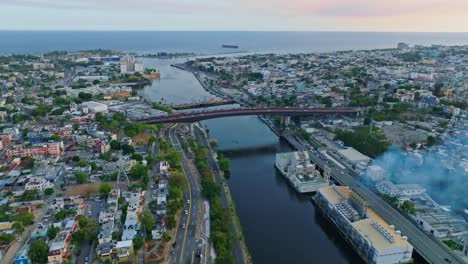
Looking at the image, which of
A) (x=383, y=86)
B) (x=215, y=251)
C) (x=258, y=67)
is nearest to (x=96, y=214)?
(x=215, y=251)

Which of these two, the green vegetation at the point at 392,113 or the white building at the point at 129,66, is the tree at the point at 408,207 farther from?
the white building at the point at 129,66

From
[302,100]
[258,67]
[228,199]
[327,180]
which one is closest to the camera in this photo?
[228,199]

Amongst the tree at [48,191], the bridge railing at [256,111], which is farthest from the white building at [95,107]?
the tree at [48,191]

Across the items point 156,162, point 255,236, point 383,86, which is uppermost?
point 383,86

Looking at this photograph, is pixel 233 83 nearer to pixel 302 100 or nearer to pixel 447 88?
pixel 302 100

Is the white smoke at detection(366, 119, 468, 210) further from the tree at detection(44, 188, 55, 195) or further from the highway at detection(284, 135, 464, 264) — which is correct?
the tree at detection(44, 188, 55, 195)

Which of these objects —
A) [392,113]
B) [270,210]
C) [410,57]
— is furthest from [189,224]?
[410,57]
